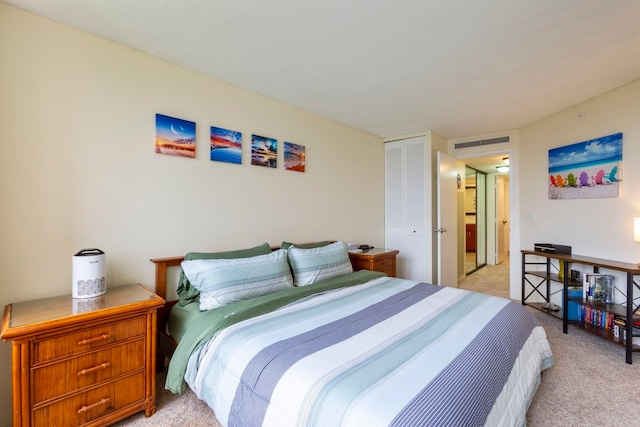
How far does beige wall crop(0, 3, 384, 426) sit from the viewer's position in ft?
5.39

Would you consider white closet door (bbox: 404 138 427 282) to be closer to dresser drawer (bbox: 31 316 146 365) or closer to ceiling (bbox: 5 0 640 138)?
ceiling (bbox: 5 0 640 138)

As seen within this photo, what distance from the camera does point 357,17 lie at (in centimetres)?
169

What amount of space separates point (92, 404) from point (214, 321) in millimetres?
710

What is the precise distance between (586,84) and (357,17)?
2.44 meters

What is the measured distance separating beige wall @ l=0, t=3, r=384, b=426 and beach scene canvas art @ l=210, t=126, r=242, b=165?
6 centimetres

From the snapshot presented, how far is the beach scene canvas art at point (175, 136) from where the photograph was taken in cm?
215

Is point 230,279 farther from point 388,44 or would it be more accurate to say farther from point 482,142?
point 482,142

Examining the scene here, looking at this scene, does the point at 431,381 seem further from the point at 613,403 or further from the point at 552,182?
the point at 552,182

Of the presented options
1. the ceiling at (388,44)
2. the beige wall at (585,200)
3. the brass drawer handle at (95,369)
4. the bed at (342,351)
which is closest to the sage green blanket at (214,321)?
the bed at (342,351)

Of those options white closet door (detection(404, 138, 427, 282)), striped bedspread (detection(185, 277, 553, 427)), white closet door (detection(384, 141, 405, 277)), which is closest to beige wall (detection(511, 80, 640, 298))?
white closet door (detection(404, 138, 427, 282))

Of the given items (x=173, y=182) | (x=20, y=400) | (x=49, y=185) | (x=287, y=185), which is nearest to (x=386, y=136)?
(x=287, y=185)

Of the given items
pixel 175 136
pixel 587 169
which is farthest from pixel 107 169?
pixel 587 169

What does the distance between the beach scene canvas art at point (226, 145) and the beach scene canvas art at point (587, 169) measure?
11.9 ft

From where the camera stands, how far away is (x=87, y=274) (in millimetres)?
1660
